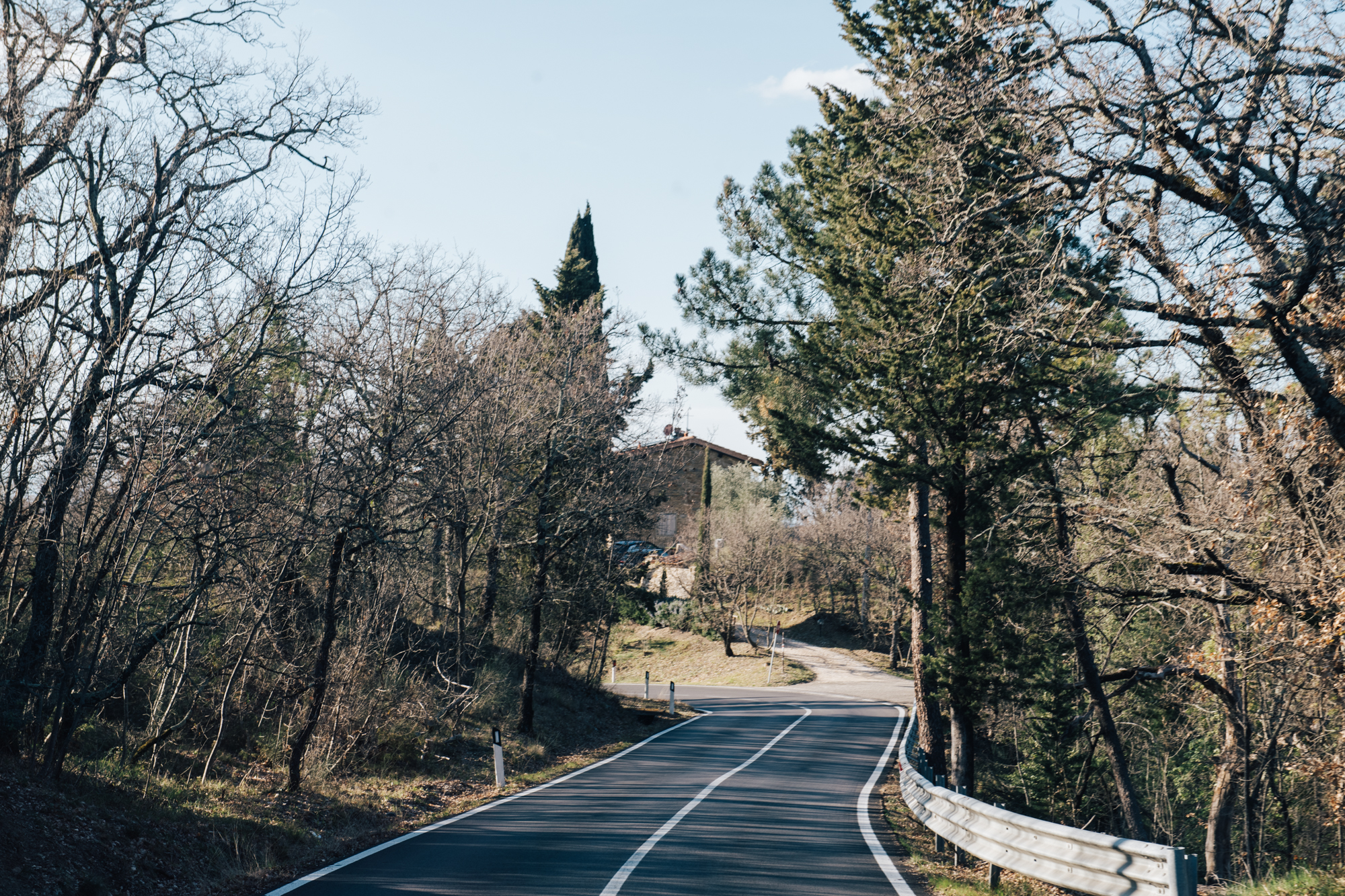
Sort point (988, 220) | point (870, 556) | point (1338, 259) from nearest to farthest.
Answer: point (1338, 259), point (988, 220), point (870, 556)

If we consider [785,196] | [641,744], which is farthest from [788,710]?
[785,196]

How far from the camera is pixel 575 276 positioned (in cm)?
3772

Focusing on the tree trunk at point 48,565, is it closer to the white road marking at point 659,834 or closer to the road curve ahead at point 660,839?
the road curve ahead at point 660,839

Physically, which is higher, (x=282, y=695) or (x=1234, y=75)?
(x=1234, y=75)

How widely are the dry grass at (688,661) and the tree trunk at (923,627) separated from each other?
23.6 m

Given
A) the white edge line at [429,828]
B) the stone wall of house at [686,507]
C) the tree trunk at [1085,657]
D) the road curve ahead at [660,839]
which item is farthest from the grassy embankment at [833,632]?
the white edge line at [429,828]

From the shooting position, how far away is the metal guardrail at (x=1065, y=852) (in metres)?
5.13

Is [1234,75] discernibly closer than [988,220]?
Yes

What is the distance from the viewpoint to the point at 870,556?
49.8 metres

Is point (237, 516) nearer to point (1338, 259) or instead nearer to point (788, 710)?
point (1338, 259)

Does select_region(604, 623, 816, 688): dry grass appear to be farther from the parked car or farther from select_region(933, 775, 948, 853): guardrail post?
select_region(933, 775, 948, 853): guardrail post

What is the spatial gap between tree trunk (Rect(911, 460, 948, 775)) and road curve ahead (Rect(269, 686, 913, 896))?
4.39 feet

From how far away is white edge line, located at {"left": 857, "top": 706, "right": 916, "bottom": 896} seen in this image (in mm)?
8109

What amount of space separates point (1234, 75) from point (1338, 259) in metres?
2.20
